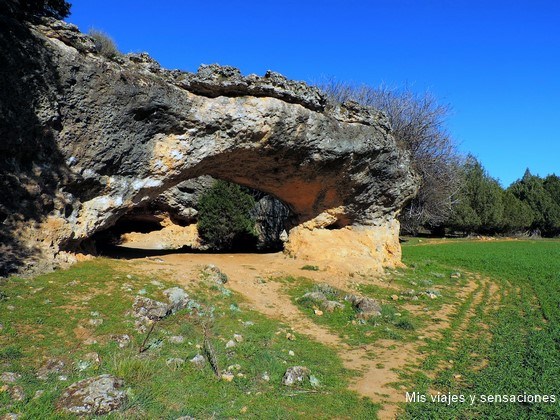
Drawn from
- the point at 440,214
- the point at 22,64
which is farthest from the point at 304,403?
the point at 440,214

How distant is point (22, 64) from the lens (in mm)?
8672

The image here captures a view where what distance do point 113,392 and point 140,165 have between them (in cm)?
721

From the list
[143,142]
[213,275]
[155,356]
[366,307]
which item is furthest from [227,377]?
[143,142]

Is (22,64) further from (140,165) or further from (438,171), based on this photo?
(438,171)

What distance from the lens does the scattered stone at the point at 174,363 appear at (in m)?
6.18

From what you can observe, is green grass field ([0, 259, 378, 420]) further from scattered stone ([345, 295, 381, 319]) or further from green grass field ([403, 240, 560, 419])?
scattered stone ([345, 295, 381, 319])

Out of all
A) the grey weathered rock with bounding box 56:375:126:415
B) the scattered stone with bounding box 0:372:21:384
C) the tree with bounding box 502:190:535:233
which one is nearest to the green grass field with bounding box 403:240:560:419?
the grey weathered rock with bounding box 56:375:126:415

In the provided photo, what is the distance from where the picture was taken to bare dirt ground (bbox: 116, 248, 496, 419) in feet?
21.2

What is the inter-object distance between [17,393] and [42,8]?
11226mm

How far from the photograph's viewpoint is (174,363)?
20.5 feet

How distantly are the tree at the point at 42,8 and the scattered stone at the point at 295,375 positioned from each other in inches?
376

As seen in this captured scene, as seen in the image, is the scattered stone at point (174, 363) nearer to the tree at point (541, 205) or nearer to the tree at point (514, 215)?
the tree at point (514, 215)

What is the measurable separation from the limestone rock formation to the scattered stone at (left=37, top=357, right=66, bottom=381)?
357cm

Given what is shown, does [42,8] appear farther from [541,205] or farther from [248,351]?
[541,205]
